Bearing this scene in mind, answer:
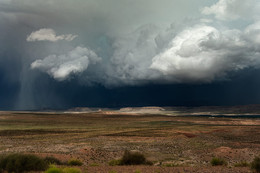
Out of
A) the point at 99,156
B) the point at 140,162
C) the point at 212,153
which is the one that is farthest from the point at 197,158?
the point at 99,156

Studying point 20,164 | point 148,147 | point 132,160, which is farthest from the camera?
point 148,147

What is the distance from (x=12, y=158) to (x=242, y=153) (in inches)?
1101

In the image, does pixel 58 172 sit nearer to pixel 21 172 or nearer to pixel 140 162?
pixel 21 172

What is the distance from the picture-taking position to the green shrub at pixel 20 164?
17.6 meters

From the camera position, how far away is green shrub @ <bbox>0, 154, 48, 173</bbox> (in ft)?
57.7

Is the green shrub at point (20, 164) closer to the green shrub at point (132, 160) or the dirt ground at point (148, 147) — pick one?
the dirt ground at point (148, 147)

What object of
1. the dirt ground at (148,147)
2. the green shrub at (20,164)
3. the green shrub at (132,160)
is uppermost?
the green shrub at (20,164)

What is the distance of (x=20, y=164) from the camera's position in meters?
17.7

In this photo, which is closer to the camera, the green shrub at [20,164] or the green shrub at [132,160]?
the green shrub at [20,164]

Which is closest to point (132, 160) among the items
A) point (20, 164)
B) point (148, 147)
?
point (20, 164)

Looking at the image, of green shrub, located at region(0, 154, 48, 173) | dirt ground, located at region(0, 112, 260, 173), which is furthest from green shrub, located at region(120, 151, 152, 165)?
green shrub, located at region(0, 154, 48, 173)

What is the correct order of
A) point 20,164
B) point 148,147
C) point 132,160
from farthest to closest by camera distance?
point 148,147
point 132,160
point 20,164

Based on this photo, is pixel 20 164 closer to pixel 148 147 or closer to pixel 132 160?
pixel 132 160

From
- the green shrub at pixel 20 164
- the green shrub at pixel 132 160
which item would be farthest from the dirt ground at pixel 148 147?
the green shrub at pixel 20 164
